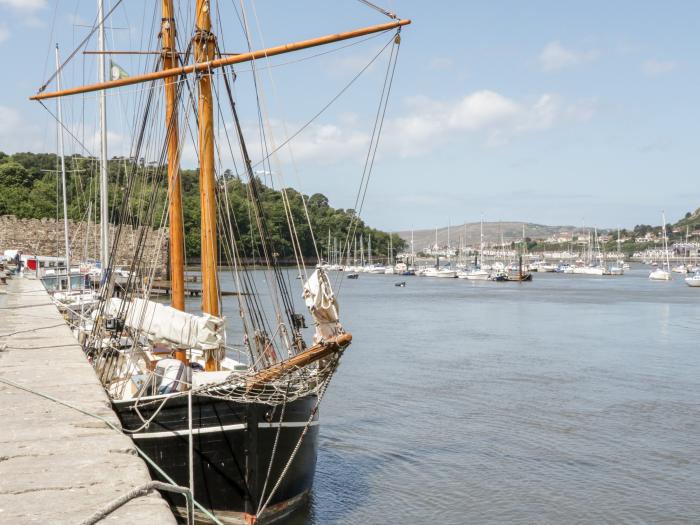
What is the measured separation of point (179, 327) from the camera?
587 inches

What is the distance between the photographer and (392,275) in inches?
6841

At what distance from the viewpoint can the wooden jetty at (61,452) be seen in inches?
255

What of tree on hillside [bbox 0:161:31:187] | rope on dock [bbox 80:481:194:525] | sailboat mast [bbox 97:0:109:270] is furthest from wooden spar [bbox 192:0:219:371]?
tree on hillside [bbox 0:161:31:187]

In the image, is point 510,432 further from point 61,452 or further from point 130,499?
point 130,499

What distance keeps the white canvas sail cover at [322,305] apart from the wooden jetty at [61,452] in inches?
135

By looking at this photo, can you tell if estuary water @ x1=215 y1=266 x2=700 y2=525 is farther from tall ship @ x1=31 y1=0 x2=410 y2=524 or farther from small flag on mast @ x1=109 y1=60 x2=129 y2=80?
small flag on mast @ x1=109 y1=60 x2=129 y2=80

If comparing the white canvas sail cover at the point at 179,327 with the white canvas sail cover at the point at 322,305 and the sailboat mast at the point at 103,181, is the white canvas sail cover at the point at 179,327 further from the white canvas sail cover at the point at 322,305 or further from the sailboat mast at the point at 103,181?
the sailboat mast at the point at 103,181

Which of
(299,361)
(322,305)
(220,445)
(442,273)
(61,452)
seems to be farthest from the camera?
(442,273)

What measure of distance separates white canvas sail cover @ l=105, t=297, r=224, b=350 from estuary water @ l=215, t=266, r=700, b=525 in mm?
3221

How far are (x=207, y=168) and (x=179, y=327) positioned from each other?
10.1ft

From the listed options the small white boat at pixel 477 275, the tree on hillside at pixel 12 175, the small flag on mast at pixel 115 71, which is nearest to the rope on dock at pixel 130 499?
the small flag on mast at pixel 115 71

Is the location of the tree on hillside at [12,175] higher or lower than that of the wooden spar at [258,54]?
higher

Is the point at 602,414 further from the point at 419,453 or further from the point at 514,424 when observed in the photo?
the point at 419,453

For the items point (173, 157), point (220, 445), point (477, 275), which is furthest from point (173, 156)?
point (477, 275)
